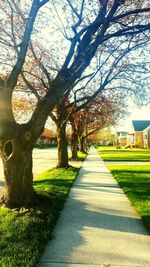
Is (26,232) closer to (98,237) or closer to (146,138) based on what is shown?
(98,237)

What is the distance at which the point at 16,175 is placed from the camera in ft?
29.0

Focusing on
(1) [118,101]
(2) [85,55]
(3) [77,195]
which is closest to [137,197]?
(3) [77,195]

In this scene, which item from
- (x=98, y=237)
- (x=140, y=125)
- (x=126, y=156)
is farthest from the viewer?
(x=140, y=125)

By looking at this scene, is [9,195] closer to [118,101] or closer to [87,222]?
[87,222]

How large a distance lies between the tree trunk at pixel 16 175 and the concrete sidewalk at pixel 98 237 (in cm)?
100

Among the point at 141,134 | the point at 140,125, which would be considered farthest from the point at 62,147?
the point at 140,125

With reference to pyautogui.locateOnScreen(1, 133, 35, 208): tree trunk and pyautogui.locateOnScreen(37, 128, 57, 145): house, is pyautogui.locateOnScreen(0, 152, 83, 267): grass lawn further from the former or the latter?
pyautogui.locateOnScreen(37, 128, 57, 145): house

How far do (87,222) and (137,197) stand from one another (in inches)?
141

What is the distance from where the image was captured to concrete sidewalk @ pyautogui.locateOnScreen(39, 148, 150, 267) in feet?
17.0

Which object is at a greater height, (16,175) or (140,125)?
(140,125)

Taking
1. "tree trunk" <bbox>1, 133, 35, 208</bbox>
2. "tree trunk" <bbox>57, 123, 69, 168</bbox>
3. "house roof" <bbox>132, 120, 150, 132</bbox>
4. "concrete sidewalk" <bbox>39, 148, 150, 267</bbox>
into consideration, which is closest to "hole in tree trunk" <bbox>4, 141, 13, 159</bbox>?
"tree trunk" <bbox>1, 133, 35, 208</bbox>

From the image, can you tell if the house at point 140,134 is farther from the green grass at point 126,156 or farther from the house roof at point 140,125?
the green grass at point 126,156

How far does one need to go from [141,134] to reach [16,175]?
252 ft

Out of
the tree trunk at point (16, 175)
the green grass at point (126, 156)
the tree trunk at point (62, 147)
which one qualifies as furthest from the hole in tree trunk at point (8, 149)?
the green grass at point (126, 156)
